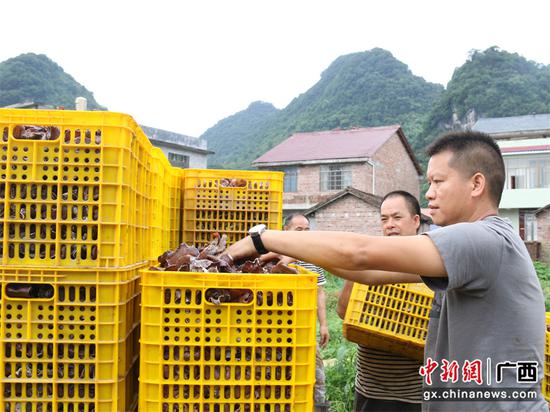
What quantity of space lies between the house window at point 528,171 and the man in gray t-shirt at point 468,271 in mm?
26507

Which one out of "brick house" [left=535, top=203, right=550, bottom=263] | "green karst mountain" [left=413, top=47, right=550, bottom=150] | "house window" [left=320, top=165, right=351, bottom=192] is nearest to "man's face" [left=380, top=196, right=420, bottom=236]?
"house window" [left=320, top=165, right=351, bottom=192]

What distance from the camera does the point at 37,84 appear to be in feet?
124

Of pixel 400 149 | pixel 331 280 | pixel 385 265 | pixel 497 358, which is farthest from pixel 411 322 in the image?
pixel 400 149

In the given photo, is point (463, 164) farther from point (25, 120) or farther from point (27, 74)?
point (27, 74)

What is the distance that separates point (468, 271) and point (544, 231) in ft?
81.9

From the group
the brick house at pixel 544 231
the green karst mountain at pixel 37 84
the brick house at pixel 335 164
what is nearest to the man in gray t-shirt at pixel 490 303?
the brick house at pixel 335 164

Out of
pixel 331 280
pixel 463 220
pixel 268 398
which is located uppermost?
pixel 463 220

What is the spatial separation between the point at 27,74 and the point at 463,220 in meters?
42.2

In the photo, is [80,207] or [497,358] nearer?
[497,358]

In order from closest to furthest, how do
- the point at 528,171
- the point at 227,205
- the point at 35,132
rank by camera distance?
the point at 35,132, the point at 227,205, the point at 528,171

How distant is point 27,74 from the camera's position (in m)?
37.8

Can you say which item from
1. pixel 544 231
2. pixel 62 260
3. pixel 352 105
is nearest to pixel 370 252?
pixel 62 260

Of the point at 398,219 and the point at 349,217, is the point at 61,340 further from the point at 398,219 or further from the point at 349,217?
the point at 349,217

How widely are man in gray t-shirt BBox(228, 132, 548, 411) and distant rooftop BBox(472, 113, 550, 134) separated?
96.1 feet
